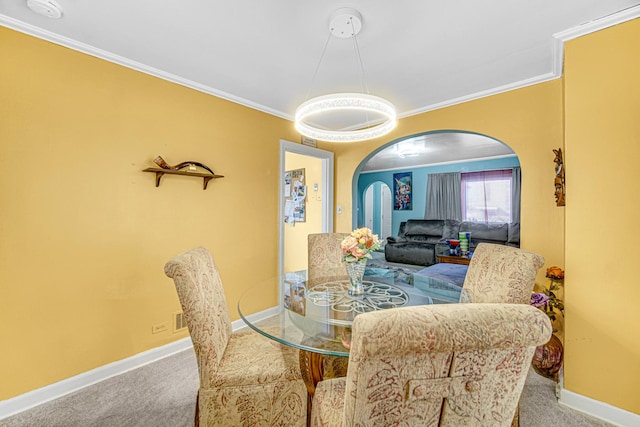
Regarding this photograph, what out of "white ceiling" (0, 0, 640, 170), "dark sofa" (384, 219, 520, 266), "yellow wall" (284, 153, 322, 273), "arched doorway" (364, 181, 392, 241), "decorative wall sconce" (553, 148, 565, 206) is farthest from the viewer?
"arched doorway" (364, 181, 392, 241)

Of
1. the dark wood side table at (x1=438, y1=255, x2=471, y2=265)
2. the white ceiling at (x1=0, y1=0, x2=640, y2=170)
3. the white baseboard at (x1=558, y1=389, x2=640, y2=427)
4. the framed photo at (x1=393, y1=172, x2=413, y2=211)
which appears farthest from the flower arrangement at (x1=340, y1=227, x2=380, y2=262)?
the framed photo at (x1=393, y1=172, x2=413, y2=211)

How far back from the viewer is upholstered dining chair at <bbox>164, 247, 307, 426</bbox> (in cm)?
128

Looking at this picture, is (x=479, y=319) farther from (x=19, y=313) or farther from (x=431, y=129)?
(x=431, y=129)

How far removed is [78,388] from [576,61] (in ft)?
13.1

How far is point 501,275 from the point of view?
5.32 feet

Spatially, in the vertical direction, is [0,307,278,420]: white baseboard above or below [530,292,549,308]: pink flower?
below

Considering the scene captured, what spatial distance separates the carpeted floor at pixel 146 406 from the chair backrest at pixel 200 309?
25.2 inches

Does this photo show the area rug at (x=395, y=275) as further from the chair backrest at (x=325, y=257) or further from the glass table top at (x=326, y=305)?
the chair backrest at (x=325, y=257)

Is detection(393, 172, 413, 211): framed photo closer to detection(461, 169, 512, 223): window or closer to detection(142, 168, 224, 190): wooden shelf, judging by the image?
detection(461, 169, 512, 223): window

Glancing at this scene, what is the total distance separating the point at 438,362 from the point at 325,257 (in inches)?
73.5

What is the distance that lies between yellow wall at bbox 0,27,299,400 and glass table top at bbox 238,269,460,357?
493 mm

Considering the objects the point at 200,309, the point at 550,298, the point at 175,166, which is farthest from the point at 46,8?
the point at 550,298

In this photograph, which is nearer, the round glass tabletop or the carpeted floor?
the round glass tabletop

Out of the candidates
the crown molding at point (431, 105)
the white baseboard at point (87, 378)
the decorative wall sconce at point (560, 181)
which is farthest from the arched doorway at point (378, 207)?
the white baseboard at point (87, 378)
